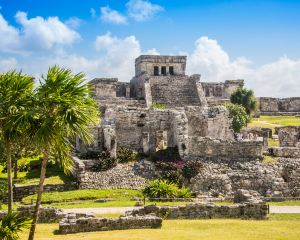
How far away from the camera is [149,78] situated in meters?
50.8

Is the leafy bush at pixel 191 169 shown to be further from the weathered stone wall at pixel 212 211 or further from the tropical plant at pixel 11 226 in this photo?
the tropical plant at pixel 11 226

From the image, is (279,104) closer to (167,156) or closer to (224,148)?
(224,148)

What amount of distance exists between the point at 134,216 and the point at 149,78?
103ft

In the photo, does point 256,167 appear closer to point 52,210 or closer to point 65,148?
point 52,210

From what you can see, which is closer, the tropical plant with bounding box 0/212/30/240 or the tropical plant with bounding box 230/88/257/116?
the tropical plant with bounding box 0/212/30/240

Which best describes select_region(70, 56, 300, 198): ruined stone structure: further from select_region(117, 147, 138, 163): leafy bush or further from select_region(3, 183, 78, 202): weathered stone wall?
select_region(3, 183, 78, 202): weathered stone wall

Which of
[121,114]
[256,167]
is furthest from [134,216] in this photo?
[121,114]

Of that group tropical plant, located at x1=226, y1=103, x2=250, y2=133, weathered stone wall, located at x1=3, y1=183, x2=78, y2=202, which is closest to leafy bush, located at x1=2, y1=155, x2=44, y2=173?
weathered stone wall, located at x1=3, y1=183, x2=78, y2=202

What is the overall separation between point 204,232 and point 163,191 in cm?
839

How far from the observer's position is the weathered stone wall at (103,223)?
1917 centimetres

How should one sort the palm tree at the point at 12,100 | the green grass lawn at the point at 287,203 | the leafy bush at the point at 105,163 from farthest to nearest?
the leafy bush at the point at 105,163, the green grass lawn at the point at 287,203, the palm tree at the point at 12,100

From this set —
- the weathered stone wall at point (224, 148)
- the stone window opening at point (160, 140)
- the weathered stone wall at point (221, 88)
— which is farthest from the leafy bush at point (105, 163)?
the weathered stone wall at point (221, 88)

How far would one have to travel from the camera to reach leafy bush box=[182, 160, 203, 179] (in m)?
31.3

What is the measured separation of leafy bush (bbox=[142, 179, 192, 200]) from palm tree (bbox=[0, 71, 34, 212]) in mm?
10571
